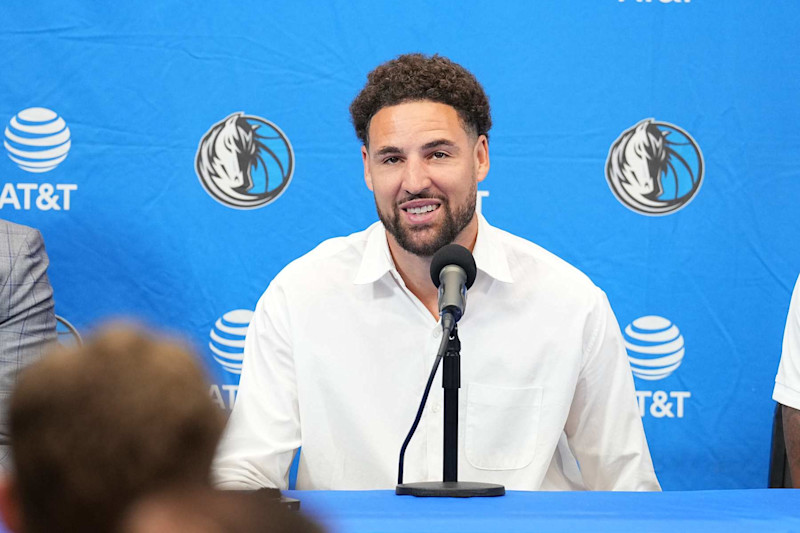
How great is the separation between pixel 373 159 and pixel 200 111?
0.66 meters

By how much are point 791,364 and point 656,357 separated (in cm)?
35

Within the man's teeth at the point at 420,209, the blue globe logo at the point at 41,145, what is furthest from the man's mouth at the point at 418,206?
the blue globe logo at the point at 41,145

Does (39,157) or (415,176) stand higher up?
(39,157)

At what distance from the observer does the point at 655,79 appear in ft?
8.01

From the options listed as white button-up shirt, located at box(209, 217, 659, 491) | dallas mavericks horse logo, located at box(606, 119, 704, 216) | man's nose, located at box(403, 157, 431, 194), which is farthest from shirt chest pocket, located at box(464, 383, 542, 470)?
dallas mavericks horse logo, located at box(606, 119, 704, 216)

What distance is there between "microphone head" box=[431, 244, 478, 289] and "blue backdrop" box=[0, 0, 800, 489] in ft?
3.31

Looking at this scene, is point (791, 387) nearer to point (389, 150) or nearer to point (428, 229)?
point (428, 229)

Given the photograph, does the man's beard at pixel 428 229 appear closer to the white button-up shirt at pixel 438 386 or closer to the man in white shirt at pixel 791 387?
the white button-up shirt at pixel 438 386

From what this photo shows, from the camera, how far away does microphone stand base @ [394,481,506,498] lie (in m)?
1.27

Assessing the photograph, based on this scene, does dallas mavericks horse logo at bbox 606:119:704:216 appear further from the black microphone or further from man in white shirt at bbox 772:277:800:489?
the black microphone

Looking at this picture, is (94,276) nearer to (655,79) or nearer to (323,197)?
(323,197)

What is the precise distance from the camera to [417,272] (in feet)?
6.66

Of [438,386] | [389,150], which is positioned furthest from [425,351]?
[389,150]

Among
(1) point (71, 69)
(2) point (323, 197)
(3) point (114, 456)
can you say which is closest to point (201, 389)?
(3) point (114, 456)
